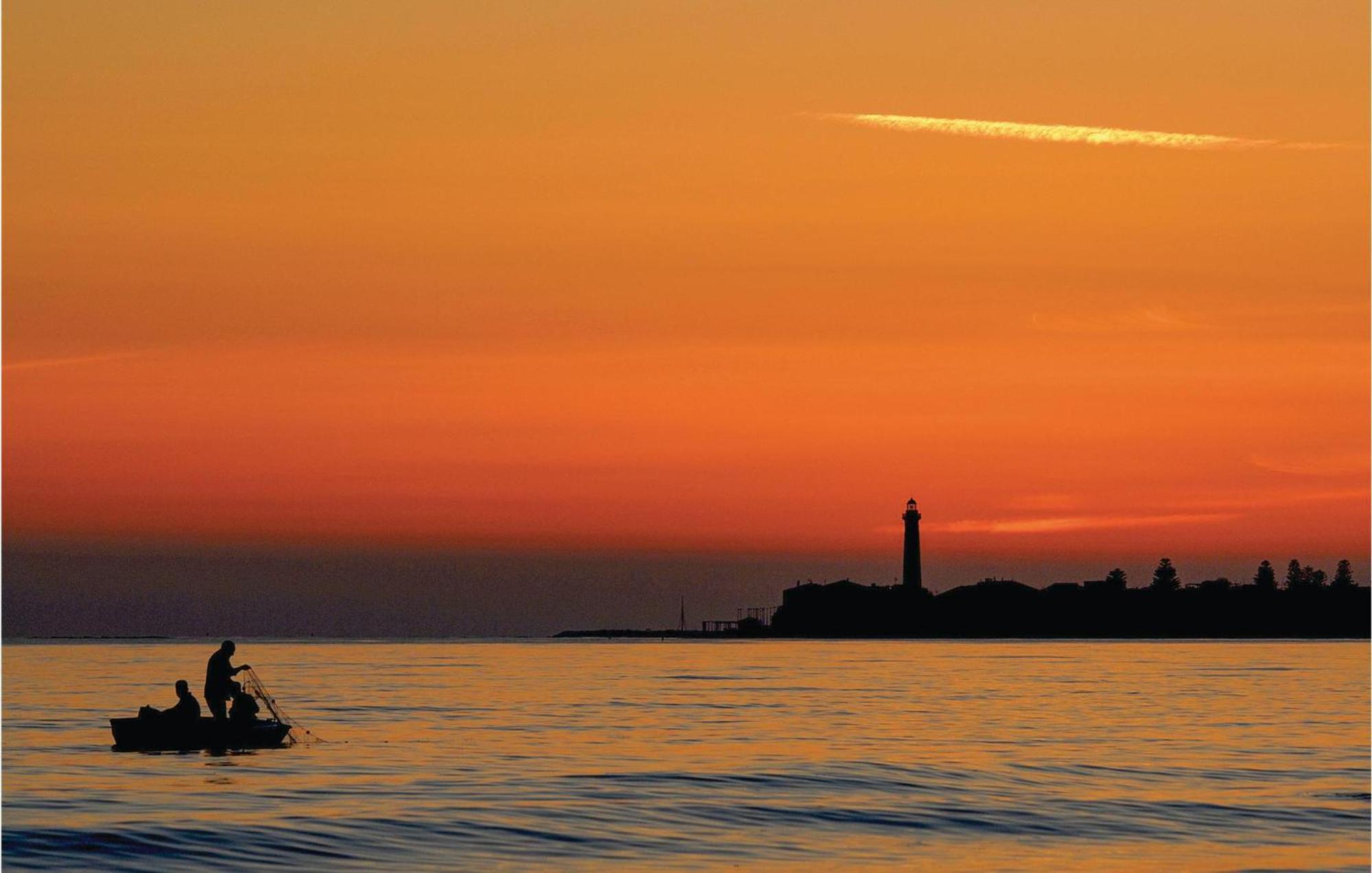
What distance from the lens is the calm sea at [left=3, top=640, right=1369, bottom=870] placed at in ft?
107

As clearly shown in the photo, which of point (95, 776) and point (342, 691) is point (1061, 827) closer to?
point (95, 776)

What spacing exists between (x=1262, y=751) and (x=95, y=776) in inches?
1188

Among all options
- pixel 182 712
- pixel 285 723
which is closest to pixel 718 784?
pixel 182 712

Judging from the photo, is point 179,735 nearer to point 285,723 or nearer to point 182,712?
point 182,712

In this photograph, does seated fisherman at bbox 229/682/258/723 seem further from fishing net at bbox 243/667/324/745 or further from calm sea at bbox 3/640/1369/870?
calm sea at bbox 3/640/1369/870

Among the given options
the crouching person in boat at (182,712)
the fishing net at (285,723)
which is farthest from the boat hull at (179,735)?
the fishing net at (285,723)

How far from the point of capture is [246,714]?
49.2 metres

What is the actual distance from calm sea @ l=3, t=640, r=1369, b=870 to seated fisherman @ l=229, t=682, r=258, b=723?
3.60 feet

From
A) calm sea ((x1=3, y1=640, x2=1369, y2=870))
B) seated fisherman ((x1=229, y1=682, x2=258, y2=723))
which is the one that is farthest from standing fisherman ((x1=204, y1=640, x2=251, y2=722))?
calm sea ((x1=3, y1=640, x2=1369, y2=870))

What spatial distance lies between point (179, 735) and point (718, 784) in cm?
1472

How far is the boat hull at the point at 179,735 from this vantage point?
4806 cm

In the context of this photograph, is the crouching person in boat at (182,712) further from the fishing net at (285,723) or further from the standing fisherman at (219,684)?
→ the fishing net at (285,723)

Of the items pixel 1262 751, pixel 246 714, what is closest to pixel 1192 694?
pixel 1262 751

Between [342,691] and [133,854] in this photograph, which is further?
[342,691]
